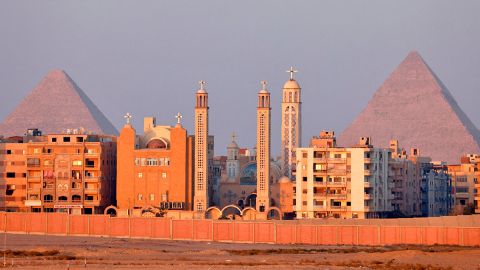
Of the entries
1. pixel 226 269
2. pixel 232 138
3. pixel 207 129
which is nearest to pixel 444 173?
pixel 232 138

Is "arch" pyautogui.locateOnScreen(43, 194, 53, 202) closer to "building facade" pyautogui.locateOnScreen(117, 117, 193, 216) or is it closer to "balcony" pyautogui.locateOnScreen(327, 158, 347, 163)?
"building facade" pyautogui.locateOnScreen(117, 117, 193, 216)

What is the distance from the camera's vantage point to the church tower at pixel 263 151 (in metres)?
152

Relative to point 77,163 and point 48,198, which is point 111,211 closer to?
point 77,163

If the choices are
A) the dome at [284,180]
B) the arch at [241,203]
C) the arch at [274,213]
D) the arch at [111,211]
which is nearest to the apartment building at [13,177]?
the arch at [111,211]

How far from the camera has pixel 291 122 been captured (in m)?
169

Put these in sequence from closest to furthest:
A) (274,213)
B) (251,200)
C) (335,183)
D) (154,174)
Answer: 1. (335,183)
2. (274,213)
3. (154,174)
4. (251,200)

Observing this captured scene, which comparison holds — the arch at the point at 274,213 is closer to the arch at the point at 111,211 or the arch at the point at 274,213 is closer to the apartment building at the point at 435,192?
the arch at the point at 111,211

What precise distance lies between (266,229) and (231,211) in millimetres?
39911

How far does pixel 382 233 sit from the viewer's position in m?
110

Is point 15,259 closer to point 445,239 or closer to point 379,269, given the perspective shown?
point 379,269

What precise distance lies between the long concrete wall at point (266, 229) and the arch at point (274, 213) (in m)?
28.7

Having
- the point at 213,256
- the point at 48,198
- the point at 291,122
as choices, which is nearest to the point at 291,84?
the point at 291,122

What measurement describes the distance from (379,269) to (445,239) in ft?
82.7

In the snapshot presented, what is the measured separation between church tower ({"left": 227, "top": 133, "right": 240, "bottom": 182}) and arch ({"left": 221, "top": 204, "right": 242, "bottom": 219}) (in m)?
10.1
